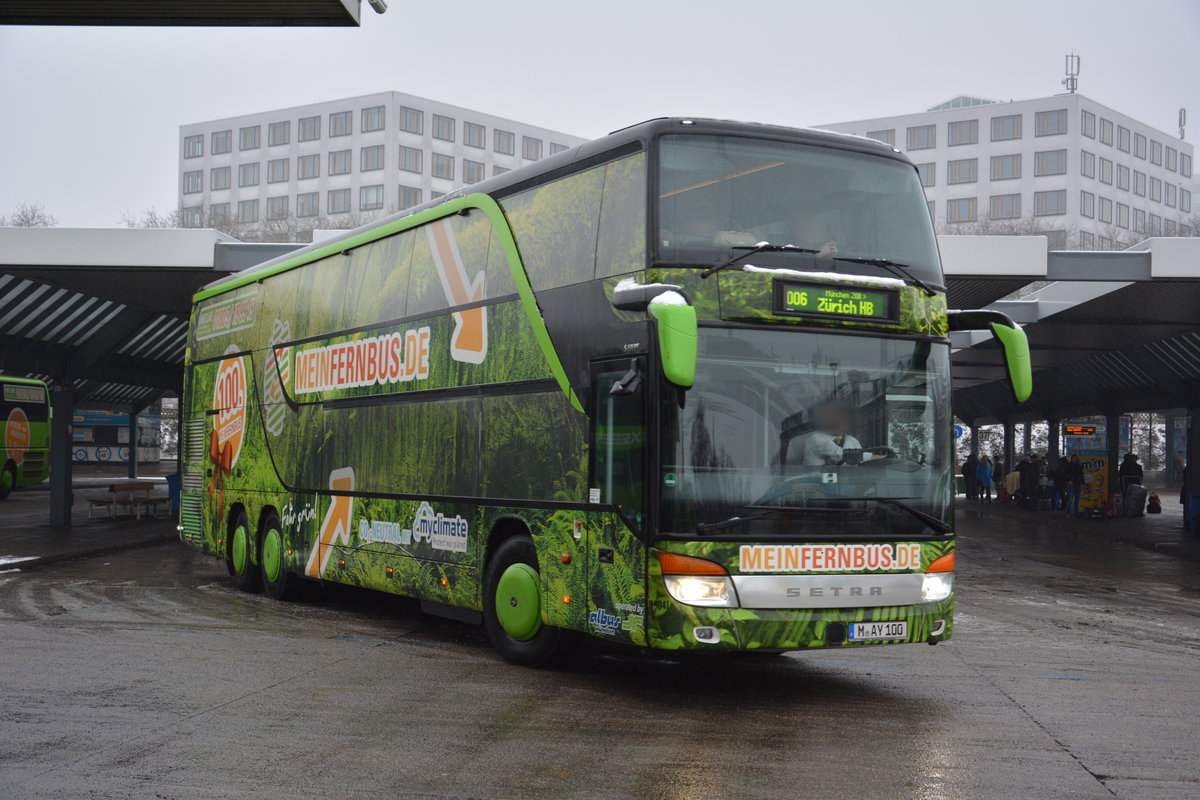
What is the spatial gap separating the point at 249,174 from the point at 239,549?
89357 millimetres

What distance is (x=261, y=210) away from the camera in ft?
332

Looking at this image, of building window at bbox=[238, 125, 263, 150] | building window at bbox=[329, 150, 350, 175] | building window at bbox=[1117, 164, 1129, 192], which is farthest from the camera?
building window at bbox=[238, 125, 263, 150]

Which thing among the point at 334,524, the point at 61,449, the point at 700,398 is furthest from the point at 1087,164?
the point at 700,398

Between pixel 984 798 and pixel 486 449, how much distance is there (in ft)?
17.7

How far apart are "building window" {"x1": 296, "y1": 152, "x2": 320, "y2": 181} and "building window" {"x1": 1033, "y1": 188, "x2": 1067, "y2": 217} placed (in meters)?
51.6

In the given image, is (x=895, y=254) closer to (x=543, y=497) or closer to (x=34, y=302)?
(x=543, y=497)

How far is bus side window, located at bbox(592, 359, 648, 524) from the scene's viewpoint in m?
8.78

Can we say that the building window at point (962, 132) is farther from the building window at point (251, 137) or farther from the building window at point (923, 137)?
the building window at point (251, 137)

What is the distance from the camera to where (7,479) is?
43.4 m

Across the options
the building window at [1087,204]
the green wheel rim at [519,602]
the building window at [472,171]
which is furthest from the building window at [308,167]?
the green wheel rim at [519,602]

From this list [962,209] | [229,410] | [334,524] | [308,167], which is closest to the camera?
[334,524]

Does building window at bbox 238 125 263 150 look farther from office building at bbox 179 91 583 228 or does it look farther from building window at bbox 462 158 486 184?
building window at bbox 462 158 486 184

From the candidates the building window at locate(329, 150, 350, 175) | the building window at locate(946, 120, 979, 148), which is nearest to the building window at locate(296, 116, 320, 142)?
the building window at locate(329, 150, 350, 175)

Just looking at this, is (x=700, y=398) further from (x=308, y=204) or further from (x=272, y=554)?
(x=308, y=204)
